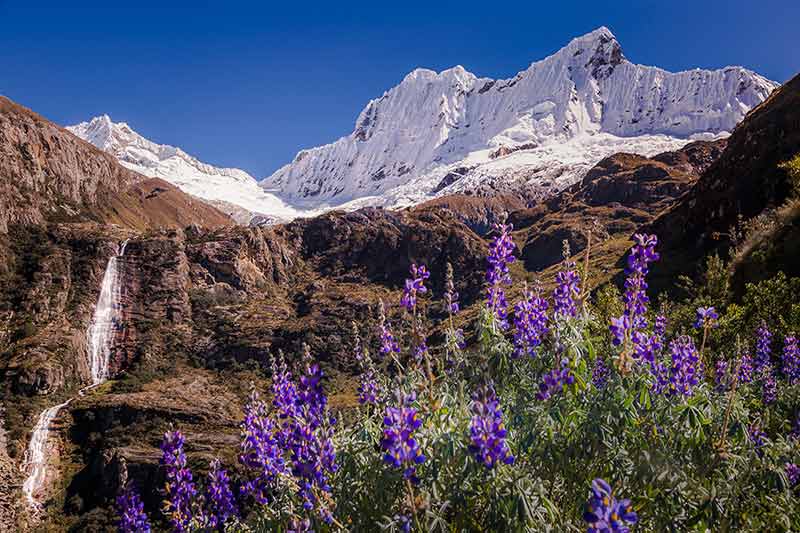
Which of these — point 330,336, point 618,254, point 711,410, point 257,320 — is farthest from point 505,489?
point 257,320

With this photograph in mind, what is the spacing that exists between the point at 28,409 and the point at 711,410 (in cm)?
11031

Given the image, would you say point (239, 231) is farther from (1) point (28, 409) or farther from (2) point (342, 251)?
(1) point (28, 409)

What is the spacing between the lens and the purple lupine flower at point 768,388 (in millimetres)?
11844

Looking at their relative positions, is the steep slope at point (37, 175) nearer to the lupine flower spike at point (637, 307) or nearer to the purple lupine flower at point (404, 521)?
the purple lupine flower at point (404, 521)

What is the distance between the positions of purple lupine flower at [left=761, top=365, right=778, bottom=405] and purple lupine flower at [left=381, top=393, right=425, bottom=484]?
1081 centimetres

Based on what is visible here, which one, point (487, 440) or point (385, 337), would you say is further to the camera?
point (385, 337)

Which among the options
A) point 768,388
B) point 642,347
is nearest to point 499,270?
point 642,347

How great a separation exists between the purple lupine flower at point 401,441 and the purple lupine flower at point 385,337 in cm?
223

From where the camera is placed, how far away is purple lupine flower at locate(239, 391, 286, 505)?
776 cm

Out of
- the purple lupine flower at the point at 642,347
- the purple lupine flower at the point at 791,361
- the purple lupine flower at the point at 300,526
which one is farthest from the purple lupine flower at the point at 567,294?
the purple lupine flower at the point at 791,361

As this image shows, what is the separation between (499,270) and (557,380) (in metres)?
2.38

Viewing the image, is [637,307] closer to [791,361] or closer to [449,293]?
[449,293]

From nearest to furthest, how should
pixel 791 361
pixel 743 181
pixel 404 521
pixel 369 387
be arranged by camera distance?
1. pixel 404 521
2. pixel 369 387
3. pixel 791 361
4. pixel 743 181

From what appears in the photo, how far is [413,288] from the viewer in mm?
7055
